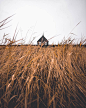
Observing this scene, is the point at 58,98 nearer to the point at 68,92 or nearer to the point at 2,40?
the point at 68,92

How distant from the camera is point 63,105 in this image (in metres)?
0.32

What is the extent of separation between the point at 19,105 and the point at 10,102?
0.06 metres

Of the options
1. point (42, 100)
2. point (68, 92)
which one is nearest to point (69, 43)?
point (68, 92)

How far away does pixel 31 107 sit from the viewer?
325mm

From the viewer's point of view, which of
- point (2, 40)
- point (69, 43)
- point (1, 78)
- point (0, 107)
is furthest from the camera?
point (69, 43)

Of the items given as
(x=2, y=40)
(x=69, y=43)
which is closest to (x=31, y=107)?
(x=2, y=40)

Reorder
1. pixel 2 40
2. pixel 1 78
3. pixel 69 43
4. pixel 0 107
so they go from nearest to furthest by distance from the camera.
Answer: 1. pixel 0 107
2. pixel 1 78
3. pixel 2 40
4. pixel 69 43

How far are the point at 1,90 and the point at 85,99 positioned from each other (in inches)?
22.7

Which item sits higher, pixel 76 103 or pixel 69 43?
pixel 69 43

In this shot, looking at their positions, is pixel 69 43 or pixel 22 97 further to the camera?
pixel 69 43

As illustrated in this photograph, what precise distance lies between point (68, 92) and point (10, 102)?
0.38 m

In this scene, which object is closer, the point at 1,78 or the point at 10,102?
the point at 10,102

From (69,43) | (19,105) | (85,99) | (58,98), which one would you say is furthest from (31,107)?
(69,43)

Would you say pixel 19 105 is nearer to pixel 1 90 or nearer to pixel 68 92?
pixel 1 90
